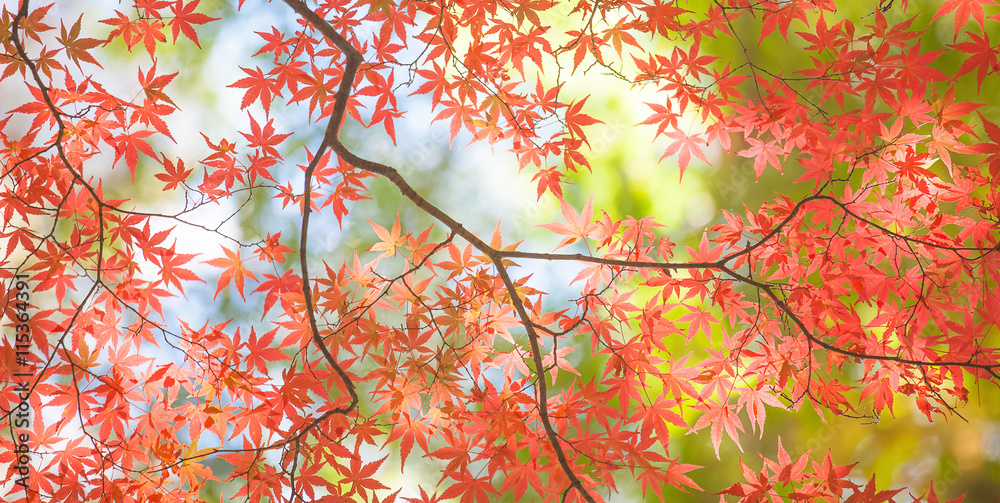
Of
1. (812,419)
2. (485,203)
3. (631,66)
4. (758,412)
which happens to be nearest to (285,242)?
(485,203)

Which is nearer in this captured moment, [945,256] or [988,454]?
[945,256]

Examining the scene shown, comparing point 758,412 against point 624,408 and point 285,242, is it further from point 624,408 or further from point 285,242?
point 285,242

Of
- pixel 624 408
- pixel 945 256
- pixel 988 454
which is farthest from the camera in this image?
pixel 988 454

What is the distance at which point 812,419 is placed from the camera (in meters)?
3.17

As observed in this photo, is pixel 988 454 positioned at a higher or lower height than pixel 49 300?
lower

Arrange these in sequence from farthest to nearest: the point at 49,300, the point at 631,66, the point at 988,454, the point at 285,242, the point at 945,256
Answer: the point at 631,66 < the point at 285,242 < the point at 49,300 < the point at 988,454 < the point at 945,256

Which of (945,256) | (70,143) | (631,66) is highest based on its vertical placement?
(631,66)

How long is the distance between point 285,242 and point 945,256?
316cm

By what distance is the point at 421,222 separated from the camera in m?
3.52

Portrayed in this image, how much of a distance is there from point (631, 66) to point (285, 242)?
2.42 metres

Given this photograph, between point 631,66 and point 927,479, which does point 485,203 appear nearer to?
point 631,66

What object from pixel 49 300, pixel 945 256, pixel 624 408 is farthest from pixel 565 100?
pixel 49 300

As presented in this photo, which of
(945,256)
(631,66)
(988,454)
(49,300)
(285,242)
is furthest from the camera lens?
(631,66)

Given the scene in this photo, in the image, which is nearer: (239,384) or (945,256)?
(239,384)
